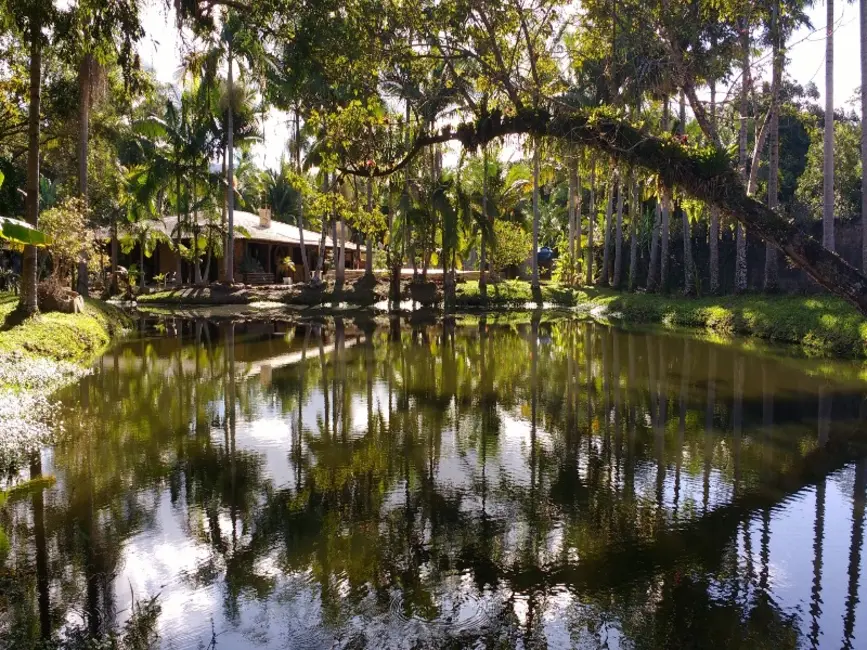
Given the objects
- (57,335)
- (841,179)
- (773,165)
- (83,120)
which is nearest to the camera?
(57,335)

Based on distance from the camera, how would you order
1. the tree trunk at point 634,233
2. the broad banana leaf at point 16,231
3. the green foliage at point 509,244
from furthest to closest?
1. the green foliage at point 509,244
2. the tree trunk at point 634,233
3. the broad banana leaf at point 16,231

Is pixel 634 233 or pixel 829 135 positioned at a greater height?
pixel 829 135

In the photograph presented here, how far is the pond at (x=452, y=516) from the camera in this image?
5098mm

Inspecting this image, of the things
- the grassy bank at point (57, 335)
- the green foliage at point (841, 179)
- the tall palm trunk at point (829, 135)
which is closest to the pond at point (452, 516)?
the grassy bank at point (57, 335)

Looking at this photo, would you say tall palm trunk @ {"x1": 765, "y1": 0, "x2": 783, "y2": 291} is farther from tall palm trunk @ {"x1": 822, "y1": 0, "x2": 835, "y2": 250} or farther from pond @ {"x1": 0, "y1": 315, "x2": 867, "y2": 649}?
pond @ {"x1": 0, "y1": 315, "x2": 867, "y2": 649}

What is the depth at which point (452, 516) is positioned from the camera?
23.0ft

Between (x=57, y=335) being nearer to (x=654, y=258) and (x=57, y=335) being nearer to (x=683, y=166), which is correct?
(x=683, y=166)

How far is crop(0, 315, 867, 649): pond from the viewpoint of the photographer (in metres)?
5.10

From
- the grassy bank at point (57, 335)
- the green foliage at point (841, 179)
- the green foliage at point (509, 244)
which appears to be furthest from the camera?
the green foliage at point (509, 244)

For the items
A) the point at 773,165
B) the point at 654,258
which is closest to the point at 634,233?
the point at 654,258

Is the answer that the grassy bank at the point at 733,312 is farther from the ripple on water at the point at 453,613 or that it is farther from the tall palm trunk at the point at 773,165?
the ripple on water at the point at 453,613

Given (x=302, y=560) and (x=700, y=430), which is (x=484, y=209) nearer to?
(x=700, y=430)

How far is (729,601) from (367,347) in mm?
15904

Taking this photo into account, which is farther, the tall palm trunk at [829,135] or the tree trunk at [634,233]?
the tree trunk at [634,233]
